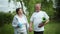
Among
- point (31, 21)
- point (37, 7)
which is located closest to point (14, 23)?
point (31, 21)

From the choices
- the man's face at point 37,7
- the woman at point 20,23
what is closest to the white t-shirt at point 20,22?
the woman at point 20,23

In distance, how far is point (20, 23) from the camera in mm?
2594

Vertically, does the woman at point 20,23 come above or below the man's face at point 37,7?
below

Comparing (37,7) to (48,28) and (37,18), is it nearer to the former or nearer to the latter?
(37,18)

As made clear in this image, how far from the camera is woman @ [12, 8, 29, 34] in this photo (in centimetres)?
258

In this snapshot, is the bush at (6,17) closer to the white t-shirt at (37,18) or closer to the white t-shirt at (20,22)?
the white t-shirt at (20,22)

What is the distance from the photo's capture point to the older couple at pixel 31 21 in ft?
8.49

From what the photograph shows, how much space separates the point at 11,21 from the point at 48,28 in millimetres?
461

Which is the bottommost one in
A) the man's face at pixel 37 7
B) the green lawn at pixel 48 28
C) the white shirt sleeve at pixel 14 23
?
the green lawn at pixel 48 28

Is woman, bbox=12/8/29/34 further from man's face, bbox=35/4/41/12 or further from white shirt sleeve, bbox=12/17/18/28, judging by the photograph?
man's face, bbox=35/4/41/12

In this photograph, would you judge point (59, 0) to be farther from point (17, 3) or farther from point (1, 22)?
point (1, 22)

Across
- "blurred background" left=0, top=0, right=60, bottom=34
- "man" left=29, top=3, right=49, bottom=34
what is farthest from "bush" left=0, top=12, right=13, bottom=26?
"man" left=29, top=3, right=49, bottom=34

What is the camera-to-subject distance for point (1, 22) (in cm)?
262

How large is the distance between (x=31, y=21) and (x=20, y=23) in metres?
0.14
